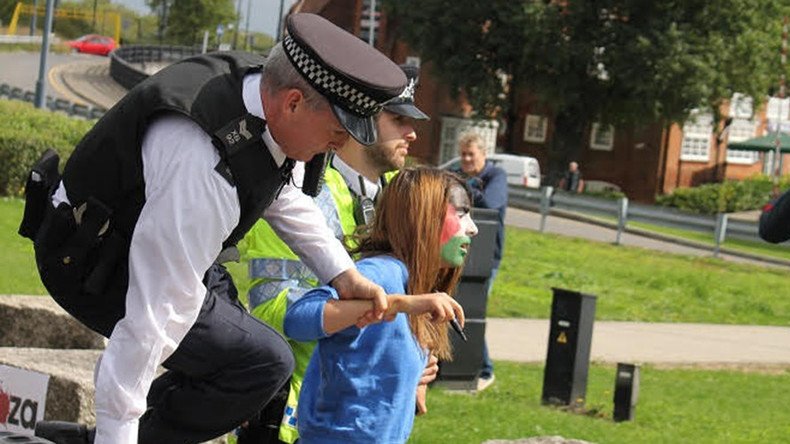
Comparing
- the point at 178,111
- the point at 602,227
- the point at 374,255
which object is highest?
the point at 178,111

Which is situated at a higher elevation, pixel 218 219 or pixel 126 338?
pixel 218 219

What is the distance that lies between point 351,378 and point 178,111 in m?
1.13

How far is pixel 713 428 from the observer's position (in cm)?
1016

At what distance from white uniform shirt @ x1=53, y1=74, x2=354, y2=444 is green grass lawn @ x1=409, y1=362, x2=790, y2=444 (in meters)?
4.30

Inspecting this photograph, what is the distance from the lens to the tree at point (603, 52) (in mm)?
51469

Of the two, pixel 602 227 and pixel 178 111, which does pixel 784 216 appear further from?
pixel 602 227

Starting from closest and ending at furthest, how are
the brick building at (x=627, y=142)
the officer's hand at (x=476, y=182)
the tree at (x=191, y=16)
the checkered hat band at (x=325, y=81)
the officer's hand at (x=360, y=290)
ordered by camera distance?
the checkered hat band at (x=325, y=81) < the officer's hand at (x=360, y=290) < the officer's hand at (x=476, y=182) < the brick building at (x=627, y=142) < the tree at (x=191, y=16)

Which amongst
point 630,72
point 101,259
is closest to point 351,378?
point 101,259

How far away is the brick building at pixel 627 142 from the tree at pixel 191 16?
115 feet

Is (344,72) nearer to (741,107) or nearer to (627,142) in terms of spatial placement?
(741,107)

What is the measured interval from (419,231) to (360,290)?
42 cm

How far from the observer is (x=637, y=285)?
2202 cm

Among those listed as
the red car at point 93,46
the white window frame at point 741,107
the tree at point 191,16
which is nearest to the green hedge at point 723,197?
the white window frame at point 741,107

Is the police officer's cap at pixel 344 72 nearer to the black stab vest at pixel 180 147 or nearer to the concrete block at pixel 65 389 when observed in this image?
the black stab vest at pixel 180 147
